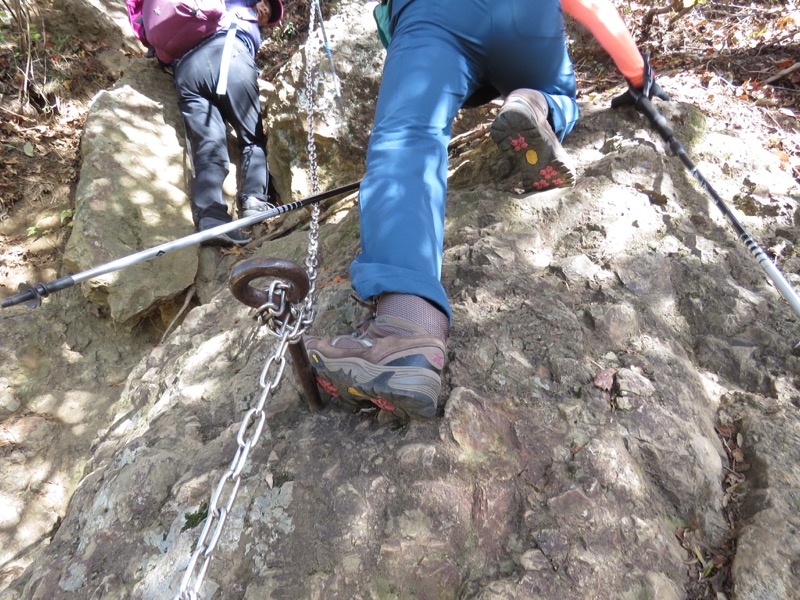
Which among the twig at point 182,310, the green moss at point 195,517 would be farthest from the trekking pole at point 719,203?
the twig at point 182,310

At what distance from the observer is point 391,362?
1430 millimetres

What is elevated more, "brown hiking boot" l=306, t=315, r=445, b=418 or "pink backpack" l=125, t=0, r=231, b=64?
"pink backpack" l=125, t=0, r=231, b=64

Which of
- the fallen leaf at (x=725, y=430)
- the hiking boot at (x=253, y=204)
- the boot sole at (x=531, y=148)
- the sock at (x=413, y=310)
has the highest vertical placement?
the boot sole at (x=531, y=148)

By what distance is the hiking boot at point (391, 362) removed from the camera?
Answer: 1.41 m

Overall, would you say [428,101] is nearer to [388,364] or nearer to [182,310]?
[388,364]

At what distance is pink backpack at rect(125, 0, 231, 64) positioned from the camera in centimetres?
371

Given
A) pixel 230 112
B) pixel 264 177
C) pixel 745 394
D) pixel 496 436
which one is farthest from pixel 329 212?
pixel 745 394

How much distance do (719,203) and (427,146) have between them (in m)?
1.45

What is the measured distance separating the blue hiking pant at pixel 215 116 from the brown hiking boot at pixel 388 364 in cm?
274

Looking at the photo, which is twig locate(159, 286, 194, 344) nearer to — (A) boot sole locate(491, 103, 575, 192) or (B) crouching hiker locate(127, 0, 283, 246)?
(B) crouching hiker locate(127, 0, 283, 246)

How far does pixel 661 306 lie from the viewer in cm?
206

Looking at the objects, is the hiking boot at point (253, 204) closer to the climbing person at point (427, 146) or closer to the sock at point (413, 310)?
the climbing person at point (427, 146)

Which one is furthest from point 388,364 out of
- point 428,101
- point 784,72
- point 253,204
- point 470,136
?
point 784,72

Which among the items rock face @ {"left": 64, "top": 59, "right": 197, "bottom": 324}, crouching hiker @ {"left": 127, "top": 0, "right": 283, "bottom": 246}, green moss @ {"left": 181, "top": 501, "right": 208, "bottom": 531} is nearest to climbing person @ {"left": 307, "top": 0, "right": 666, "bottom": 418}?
green moss @ {"left": 181, "top": 501, "right": 208, "bottom": 531}
